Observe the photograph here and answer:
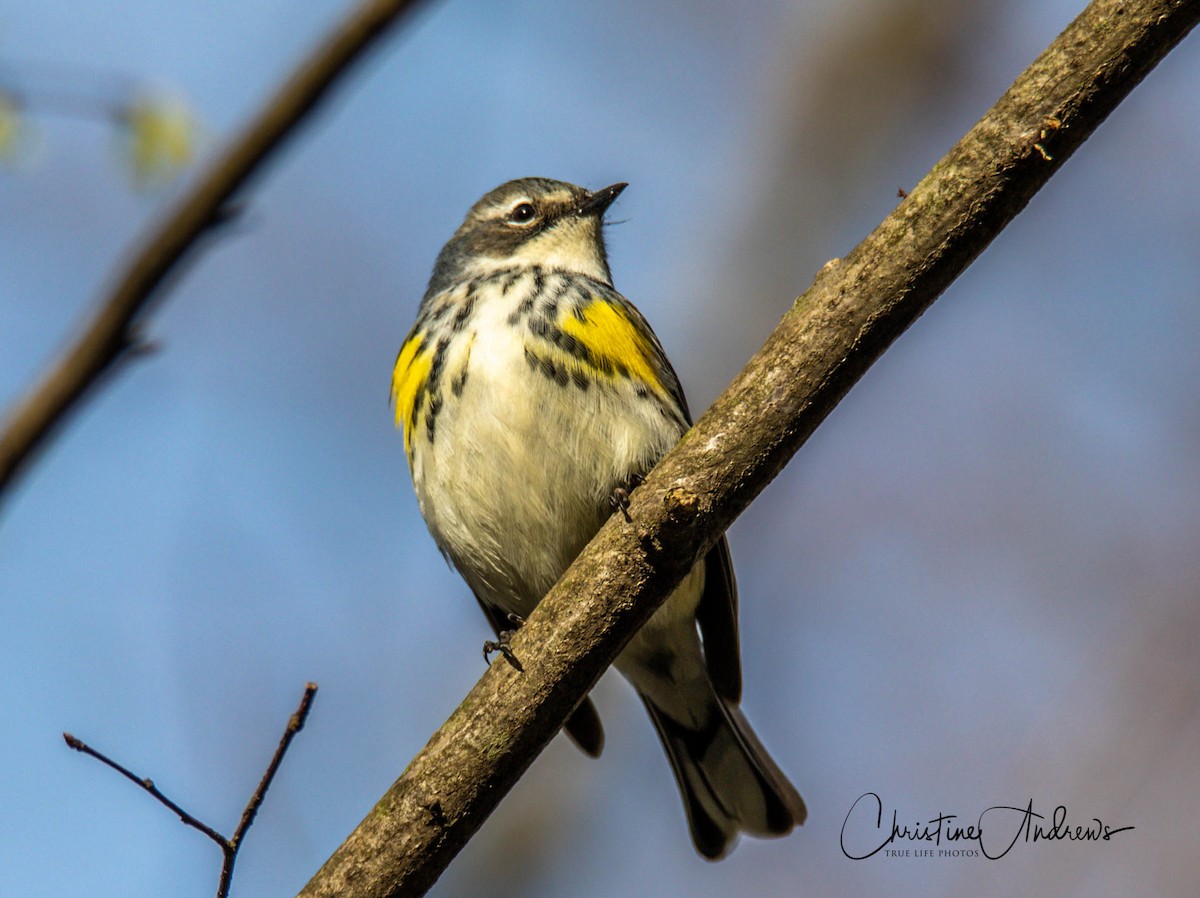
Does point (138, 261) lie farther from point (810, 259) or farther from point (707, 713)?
point (810, 259)

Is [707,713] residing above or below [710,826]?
above

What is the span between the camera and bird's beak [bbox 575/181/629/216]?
22.1ft

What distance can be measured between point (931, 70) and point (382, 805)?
7934 mm

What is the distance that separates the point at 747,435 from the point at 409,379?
247cm

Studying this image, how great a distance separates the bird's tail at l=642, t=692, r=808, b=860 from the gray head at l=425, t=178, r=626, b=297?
7.48 ft

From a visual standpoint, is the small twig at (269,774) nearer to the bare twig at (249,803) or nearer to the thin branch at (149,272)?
the bare twig at (249,803)

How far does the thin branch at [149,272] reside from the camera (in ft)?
6.54

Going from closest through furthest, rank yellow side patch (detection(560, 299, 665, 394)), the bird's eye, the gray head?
yellow side patch (detection(560, 299, 665, 394)) → the gray head → the bird's eye

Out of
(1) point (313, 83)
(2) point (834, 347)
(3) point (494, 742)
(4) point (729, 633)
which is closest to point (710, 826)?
(4) point (729, 633)

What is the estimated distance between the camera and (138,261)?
2.07 metres

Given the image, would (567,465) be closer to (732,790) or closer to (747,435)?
(747,435)

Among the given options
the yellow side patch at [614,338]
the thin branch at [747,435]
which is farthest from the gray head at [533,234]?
the thin branch at [747,435]

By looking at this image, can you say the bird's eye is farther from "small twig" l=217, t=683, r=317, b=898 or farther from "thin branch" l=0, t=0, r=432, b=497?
"thin branch" l=0, t=0, r=432, b=497

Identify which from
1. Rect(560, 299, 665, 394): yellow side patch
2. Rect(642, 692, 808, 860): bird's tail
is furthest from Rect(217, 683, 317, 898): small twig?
Rect(642, 692, 808, 860): bird's tail
